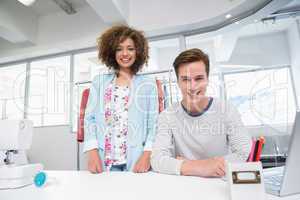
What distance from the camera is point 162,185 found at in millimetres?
639

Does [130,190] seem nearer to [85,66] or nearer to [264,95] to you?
[264,95]

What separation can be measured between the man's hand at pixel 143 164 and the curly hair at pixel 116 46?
0.50 m

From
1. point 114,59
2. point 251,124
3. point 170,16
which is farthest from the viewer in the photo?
point 251,124

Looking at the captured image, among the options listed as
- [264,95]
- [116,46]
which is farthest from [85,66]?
[264,95]

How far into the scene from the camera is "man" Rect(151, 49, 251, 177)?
3.26 feet

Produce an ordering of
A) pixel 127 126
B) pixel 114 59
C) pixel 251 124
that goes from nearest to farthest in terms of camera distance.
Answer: pixel 127 126
pixel 114 59
pixel 251 124

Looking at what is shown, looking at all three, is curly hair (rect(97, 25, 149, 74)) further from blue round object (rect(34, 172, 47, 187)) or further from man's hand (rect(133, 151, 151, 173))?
blue round object (rect(34, 172, 47, 187))

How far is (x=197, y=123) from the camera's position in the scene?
3.36ft

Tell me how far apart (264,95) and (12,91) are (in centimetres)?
376

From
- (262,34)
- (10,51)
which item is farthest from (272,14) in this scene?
(10,51)

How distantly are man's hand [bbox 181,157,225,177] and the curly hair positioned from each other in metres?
0.69

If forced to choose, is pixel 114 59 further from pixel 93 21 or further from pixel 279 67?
pixel 279 67

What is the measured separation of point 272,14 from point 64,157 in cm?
304

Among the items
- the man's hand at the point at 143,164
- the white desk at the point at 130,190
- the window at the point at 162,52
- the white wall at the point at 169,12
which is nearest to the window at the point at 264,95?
the window at the point at 162,52
